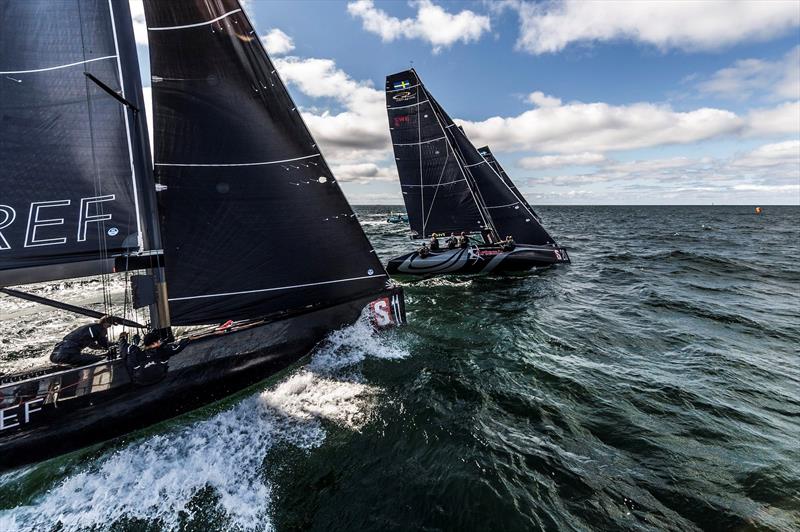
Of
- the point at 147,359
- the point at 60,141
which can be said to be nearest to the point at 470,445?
the point at 147,359

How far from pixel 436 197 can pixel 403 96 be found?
17.5ft

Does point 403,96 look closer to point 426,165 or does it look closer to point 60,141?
point 426,165

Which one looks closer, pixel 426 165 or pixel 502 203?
pixel 426 165

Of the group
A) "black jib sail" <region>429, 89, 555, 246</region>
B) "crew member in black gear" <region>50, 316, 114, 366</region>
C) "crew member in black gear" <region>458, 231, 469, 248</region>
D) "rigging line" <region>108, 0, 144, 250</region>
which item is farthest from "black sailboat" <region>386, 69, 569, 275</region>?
"crew member in black gear" <region>50, 316, 114, 366</region>

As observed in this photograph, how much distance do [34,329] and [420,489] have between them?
41.1 feet

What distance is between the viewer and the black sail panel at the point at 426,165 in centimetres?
1702

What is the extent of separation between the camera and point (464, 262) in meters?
16.4

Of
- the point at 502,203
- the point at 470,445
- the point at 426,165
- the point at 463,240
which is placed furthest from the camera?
the point at 502,203

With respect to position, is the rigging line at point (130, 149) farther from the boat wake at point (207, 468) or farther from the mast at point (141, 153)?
the boat wake at point (207, 468)

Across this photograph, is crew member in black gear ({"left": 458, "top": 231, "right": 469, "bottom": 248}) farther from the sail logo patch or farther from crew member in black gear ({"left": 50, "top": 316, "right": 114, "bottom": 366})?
crew member in black gear ({"left": 50, "top": 316, "right": 114, "bottom": 366})

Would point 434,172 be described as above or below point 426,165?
below

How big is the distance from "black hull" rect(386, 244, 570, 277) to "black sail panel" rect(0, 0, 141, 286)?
11703mm

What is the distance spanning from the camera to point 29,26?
5008mm

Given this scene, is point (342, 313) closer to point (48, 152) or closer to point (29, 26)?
point (48, 152)
